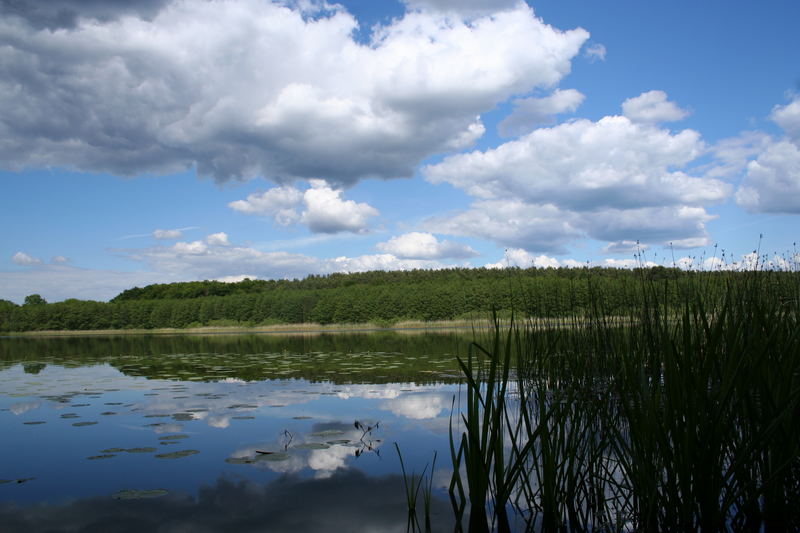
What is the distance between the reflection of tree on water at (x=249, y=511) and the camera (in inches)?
142

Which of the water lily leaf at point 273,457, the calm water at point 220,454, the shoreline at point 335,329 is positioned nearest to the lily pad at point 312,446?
the calm water at point 220,454

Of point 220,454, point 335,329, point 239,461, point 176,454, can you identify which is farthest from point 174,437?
point 335,329

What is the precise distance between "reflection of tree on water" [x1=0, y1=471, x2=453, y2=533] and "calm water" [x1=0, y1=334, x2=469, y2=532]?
0.05 ft

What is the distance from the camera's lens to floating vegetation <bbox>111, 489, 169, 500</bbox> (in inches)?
164

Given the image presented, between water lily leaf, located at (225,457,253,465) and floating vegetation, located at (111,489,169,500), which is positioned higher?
floating vegetation, located at (111,489,169,500)

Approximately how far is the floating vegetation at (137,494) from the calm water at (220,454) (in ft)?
0.05

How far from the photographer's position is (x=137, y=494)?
4.20m

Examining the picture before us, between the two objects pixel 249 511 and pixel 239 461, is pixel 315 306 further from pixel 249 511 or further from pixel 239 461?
pixel 249 511

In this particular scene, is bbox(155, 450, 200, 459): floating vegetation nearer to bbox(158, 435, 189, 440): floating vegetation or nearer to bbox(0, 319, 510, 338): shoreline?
bbox(158, 435, 189, 440): floating vegetation

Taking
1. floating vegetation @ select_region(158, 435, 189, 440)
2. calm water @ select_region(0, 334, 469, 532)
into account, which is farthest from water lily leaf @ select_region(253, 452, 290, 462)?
floating vegetation @ select_region(158, 435, 189, 440)

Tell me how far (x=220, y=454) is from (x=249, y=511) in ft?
5.78

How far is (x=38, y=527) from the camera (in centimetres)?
367

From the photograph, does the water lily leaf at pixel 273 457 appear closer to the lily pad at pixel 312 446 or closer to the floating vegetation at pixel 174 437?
the lily pad at pixel 312 446

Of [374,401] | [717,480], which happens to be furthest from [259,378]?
[717,480]
